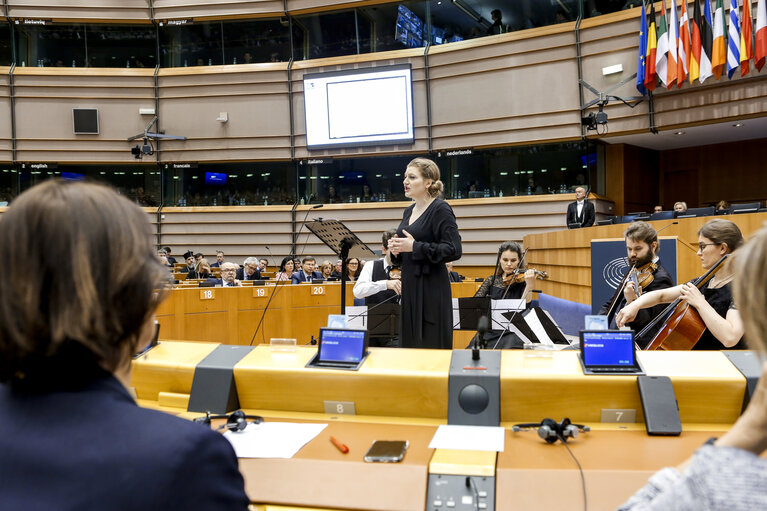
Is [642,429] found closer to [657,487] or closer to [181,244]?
[657,487]

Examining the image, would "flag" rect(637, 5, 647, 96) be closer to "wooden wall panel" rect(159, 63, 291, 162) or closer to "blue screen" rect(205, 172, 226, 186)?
"wooden wall panel" rect(159, 63, 291, 162)

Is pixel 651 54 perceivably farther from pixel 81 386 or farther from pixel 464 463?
pixel 81 386

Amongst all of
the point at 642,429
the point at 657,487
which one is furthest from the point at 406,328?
the point at 657,487

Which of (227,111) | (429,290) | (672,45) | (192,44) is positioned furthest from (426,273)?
(192,44)

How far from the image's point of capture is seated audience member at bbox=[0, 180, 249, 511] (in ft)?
1.90

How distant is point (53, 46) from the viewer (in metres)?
12.5

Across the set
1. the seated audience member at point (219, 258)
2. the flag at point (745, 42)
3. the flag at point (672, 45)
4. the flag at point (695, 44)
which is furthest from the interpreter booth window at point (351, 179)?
the flag at point (745, 42)

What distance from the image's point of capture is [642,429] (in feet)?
4.99

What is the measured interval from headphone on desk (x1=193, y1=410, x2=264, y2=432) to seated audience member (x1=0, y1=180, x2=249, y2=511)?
0.95m

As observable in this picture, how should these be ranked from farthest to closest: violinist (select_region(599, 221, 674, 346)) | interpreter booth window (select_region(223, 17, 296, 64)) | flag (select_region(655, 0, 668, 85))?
interpreter booth window (select_region(223, 17, 296, 64))
flag (select_region(655, 0, 668, 85))
violinist (select_region(599, 221, 674, 346))

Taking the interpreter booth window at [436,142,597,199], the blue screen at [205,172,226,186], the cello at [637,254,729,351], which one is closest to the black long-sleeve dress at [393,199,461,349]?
the cello at [637,254,729,351]

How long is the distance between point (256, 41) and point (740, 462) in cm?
1326

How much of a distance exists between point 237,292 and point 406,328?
4678 mm

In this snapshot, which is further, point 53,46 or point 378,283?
point 53,46
